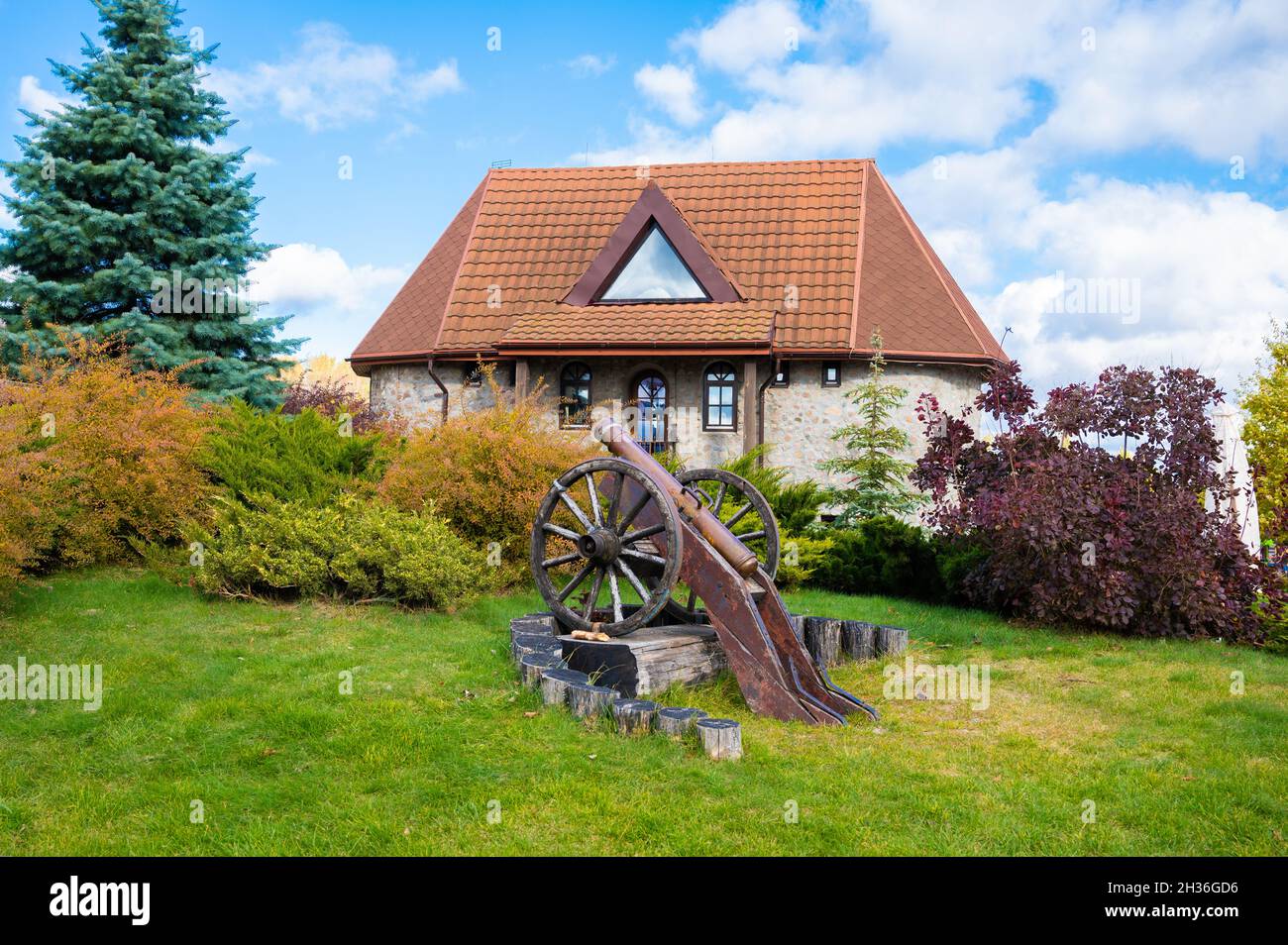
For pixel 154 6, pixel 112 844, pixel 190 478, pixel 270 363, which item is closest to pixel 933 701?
pixel 112 844

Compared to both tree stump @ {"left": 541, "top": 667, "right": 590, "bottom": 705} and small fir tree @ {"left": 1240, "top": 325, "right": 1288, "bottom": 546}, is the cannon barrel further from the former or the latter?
small fir tree @ {"left": 1240, "top": 325, "right": 1288, "bottom": 546}

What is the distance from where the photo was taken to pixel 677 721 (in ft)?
18.1

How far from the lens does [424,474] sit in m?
10.7

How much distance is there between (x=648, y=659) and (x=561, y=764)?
1542 millimetres

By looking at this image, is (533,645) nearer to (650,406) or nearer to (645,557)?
(645,557)

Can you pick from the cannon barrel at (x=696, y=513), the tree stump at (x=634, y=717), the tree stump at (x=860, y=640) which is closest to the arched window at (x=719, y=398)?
the tree stump at (x=860, y=640)

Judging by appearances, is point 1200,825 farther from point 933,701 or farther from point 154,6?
point 154,6

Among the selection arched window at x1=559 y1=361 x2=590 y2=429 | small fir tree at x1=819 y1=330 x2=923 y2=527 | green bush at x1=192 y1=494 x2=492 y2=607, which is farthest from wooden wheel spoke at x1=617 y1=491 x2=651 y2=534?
arched window at x1=559 y1=361 x2=590 y2=429

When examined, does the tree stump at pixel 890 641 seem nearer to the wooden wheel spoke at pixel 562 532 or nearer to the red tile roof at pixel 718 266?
the wooden wheel spoke at pixel 562 532

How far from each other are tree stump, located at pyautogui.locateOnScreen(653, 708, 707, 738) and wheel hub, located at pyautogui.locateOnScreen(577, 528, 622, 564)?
1.60 m

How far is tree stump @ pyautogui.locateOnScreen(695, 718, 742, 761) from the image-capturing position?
5.31 m

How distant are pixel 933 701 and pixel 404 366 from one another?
15.4 m

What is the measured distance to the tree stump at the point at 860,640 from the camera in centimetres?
821

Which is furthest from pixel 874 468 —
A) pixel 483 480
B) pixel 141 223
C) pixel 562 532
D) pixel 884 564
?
pixel 141 223
